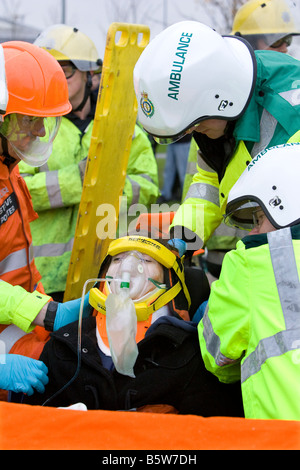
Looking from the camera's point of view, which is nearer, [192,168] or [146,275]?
[146,275]

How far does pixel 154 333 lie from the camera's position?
2627mm

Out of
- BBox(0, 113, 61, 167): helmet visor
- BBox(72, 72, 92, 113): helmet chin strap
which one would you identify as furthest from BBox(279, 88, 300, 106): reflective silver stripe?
BBox(72, 72, 92, 113): helmet chin strap

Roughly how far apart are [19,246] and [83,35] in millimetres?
2372

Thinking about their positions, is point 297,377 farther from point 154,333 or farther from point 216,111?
point 216,111

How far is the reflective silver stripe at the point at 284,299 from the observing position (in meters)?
1.82

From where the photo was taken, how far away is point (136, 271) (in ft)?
9.45

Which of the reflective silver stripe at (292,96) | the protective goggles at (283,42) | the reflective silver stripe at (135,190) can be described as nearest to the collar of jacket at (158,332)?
the reflective silver stripe at (292,96)

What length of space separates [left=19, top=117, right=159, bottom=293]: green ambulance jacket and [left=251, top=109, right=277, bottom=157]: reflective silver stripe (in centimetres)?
159

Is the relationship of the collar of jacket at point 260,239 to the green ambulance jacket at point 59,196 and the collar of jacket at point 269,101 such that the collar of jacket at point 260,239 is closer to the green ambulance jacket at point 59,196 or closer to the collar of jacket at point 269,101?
the collar of jacket at point 269,101

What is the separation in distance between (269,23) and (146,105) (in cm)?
273

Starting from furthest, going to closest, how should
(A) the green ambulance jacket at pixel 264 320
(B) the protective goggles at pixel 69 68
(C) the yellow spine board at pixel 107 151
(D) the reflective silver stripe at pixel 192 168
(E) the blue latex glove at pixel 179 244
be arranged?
(D) the reflective silver stripe at pixel 192 168
(B) the protective goggles at pixel 69 68
(C) the yellow spine board at pixel 107 151
(E) the blue latex glove at pixel 179 244
(A) the green ambulance jacket at pixel 264 320

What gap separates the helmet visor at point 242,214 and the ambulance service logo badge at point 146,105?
60 centimetres

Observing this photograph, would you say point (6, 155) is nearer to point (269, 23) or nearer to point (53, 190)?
point (53, 190)

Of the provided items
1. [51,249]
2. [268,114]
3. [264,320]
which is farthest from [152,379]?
[51,249]
